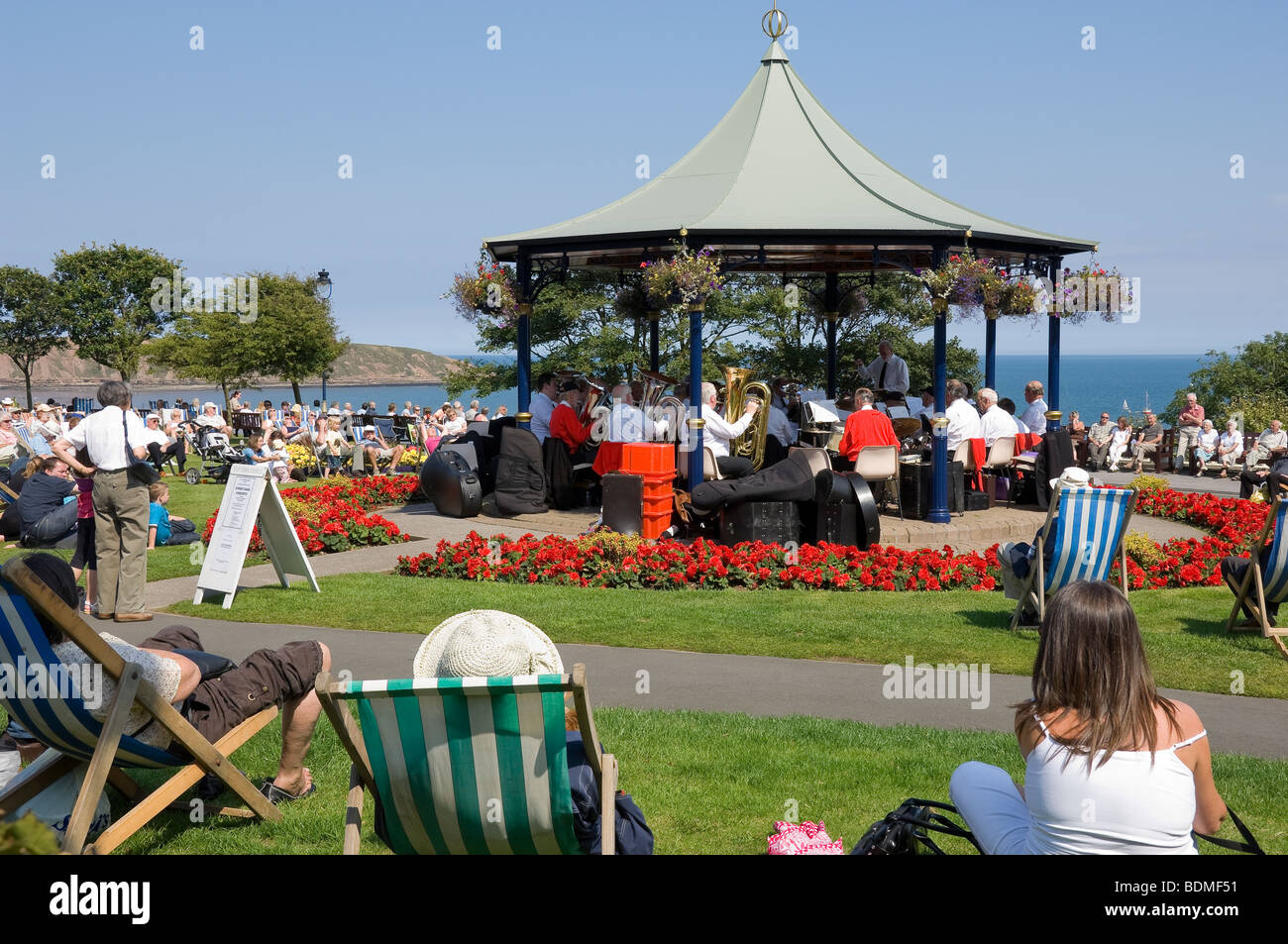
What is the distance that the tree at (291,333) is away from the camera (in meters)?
45.9

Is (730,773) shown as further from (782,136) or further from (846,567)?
(782,136)

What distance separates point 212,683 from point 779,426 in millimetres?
11575

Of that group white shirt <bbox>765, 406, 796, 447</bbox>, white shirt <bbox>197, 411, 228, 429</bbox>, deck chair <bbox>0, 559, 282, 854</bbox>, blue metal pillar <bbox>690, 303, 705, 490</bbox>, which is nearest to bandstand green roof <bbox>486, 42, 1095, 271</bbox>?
blue metal pillar <bbox>690, 303, 705, 490</bbox>

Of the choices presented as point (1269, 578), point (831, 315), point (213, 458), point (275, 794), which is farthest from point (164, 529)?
point (213, 458)

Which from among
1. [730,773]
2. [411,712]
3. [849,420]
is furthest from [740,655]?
[849,420]

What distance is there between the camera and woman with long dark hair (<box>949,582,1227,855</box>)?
323cm

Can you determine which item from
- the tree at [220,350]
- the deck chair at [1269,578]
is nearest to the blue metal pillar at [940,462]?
the deck chair at [1269,578]

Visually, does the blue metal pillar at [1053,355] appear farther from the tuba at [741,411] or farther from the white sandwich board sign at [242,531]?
the white sandwich board sign at [242,531]

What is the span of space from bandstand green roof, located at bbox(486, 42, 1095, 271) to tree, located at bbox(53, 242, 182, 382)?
48625mm

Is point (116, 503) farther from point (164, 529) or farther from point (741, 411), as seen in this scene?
point (741, 411)

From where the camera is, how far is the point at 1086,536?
817cm

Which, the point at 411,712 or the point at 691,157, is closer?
the point at 411,712

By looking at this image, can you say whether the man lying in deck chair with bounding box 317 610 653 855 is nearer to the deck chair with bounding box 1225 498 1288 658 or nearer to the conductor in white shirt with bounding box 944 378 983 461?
the deck chair with bounding box 1225 498 1288 658

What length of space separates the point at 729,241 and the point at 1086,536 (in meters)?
7.45
